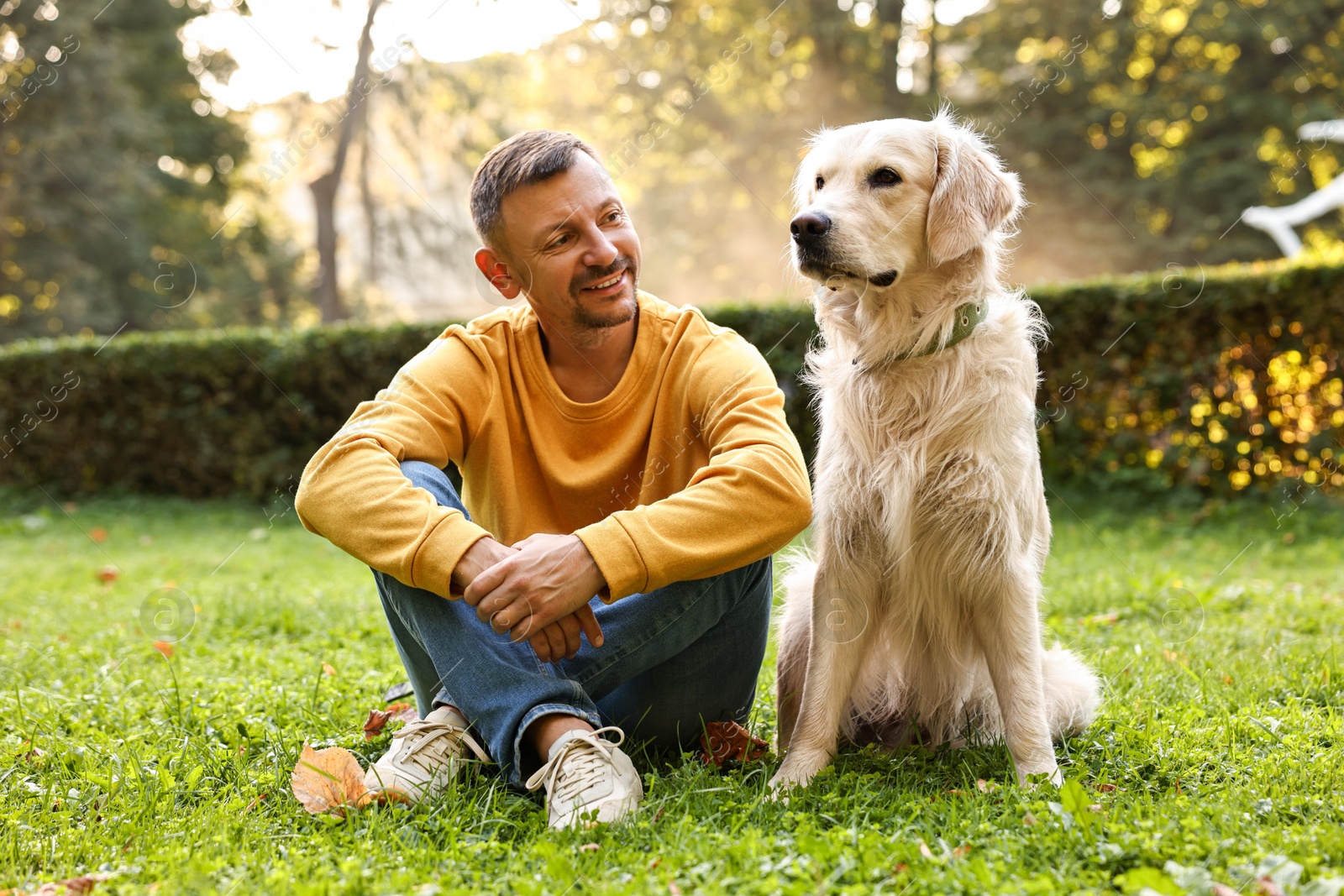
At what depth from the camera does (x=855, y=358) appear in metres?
2.54

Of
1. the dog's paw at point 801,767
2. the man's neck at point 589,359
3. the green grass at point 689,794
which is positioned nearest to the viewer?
the green grass at point 689,794

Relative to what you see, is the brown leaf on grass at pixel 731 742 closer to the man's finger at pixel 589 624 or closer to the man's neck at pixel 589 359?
the man's finger at pixel 589 624

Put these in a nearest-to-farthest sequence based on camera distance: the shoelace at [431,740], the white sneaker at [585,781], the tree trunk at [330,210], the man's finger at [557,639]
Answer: the white sneaker at [585,781] → the man's finger at [557,639] → the shoelace at [431,740] → the tree trunk at [330,210]

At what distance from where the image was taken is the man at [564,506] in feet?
7.05

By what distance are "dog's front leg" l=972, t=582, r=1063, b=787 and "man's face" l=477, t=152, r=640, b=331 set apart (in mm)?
1214

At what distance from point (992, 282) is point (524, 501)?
1.35m

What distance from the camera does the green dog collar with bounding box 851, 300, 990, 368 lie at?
241 centimetres

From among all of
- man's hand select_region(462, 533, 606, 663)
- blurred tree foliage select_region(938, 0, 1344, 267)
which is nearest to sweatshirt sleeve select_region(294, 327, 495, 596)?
man's hand select_region(462, 533, 606, 663)

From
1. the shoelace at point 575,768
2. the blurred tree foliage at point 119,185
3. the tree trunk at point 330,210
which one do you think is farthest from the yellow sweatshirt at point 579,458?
the blurred tree foliage at point 119,185

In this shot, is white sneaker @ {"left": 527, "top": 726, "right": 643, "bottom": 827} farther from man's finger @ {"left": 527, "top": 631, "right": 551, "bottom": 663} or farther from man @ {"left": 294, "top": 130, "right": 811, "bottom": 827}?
man's finger @ {"left": 527, "top": 631, "right": 551, "bottom": 663}

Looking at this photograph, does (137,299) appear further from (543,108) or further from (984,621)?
(984,621)

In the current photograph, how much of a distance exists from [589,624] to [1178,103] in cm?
1936

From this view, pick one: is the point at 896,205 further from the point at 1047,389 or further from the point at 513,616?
the point at 1047,389

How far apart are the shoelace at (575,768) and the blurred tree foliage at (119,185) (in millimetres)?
15266
